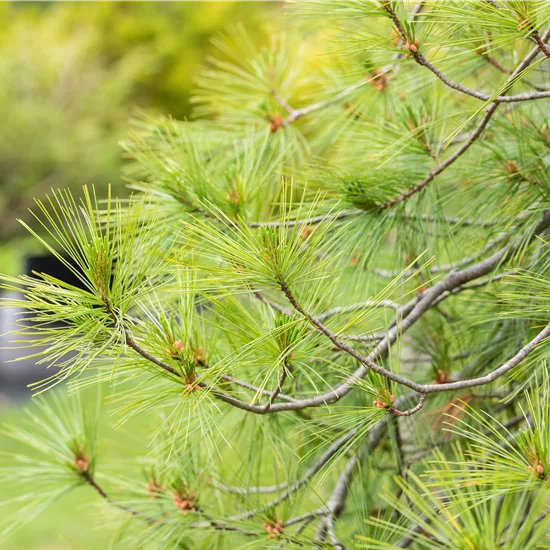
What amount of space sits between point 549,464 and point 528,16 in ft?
1.21

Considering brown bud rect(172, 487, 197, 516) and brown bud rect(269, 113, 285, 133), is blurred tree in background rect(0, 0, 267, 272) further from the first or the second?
brown bud rect(172, 487, 197, 516)

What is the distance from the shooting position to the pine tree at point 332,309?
1.99 ft

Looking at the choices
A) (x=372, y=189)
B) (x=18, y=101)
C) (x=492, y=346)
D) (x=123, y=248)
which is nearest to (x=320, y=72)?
(x=372, y=189)

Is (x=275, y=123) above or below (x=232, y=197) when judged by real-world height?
above

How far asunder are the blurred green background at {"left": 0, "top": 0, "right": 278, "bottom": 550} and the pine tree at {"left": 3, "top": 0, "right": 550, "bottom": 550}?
113 inches

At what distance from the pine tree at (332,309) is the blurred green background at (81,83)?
2.87 metres

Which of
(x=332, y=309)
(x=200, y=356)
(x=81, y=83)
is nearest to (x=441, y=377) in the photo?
(x=332, y=309)

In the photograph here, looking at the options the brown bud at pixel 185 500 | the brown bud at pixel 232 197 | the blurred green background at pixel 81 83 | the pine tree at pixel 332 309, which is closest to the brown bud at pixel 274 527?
the pine tree at pixel 332 309

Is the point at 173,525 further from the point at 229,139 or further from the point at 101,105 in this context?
the point at 101,105

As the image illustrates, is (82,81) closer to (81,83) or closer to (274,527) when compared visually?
(81,83)

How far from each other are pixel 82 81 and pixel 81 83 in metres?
0.02

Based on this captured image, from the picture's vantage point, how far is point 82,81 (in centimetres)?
510

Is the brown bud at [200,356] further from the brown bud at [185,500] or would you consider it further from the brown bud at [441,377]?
the brown bud at [441,377]

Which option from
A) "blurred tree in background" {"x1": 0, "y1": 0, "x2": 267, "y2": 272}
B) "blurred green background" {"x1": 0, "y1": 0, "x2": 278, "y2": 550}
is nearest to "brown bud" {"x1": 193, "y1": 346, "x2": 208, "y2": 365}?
"blurred green background" {"x1": 0, "y1": 0, "x2": 278, "y2": 550}
